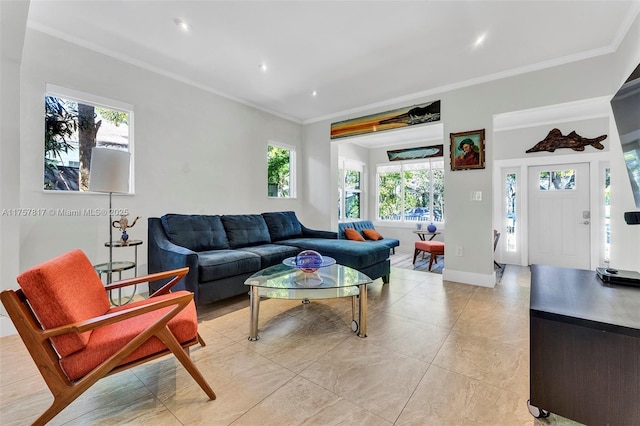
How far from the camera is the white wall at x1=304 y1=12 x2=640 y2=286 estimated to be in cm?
295

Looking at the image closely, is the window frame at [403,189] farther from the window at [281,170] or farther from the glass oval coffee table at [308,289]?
the glass oval coffee table at [308,289]

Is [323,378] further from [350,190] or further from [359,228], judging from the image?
[350,190]

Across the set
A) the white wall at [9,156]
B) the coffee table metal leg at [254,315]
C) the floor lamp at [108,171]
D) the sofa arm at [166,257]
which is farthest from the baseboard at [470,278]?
the white wall at [9,156]

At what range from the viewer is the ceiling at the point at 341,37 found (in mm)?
2297

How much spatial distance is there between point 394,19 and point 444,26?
1.64 ft

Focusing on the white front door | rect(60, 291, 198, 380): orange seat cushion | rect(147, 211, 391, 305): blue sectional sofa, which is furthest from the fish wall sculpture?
rect(60, 291, 198, 380): orange seat cushion

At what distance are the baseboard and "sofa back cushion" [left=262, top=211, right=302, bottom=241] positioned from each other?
2316 millimetres

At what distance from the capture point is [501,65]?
3238 mm

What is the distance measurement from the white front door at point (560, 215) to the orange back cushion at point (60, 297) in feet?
19.3

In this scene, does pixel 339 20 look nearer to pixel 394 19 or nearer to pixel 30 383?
pixel 394 19

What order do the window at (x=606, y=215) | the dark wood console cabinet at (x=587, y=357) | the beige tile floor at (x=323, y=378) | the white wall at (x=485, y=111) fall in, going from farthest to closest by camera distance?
the window at (x=606, y=215) < the white wall at (x=485, y=111) < the beige tile floor at (x=323, y=378) < the dark wood console cabinet at (x=587, y=357)

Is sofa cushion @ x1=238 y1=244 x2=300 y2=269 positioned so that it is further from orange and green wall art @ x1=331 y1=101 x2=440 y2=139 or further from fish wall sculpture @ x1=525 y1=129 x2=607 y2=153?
fish wall sculpture @ x1=525 y1=129 x2=607 y2=153

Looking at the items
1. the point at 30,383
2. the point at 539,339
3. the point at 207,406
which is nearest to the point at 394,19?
the point at 539,339

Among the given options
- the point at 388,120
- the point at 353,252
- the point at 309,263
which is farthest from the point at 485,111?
the point at 309,263
